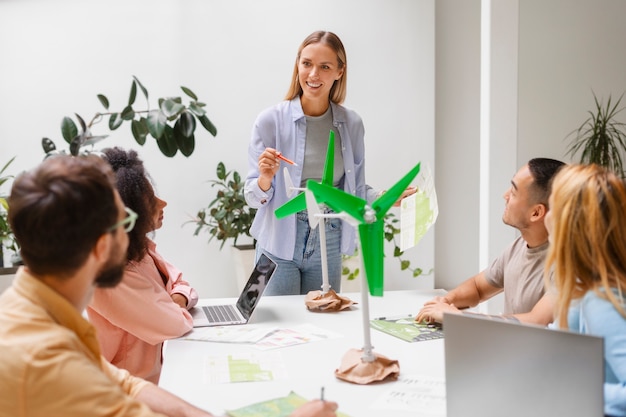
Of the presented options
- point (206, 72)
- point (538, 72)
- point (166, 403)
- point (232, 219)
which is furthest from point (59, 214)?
point (538, 72)

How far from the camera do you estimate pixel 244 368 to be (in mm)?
1826

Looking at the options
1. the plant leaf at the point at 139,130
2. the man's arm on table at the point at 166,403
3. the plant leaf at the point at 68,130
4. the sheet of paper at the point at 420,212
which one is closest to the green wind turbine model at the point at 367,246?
the sheet of paper at the point at 420,212

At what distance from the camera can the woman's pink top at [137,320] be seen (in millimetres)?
1981

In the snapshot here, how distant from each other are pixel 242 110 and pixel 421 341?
3.14m

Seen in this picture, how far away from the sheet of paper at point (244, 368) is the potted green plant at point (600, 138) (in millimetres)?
3240

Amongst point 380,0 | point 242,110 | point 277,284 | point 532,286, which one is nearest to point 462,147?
point 380,0

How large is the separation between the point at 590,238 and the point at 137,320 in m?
1.29

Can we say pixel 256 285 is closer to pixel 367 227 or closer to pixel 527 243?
pixel 367 227

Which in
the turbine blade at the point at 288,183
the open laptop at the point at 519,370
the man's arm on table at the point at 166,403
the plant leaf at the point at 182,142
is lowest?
the man's arm on table at the point at 166,403

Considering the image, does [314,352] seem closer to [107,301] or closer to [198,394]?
[198,394]

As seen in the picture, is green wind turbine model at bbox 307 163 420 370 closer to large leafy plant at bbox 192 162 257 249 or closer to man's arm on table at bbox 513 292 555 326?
man's arm on table at bbox 513 292 555 326

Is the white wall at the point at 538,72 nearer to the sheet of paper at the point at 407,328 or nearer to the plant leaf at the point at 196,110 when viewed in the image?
the plant leaf at the point at 196,110

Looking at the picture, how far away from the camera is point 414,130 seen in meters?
4.97

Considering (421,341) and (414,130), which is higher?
(414,130)
